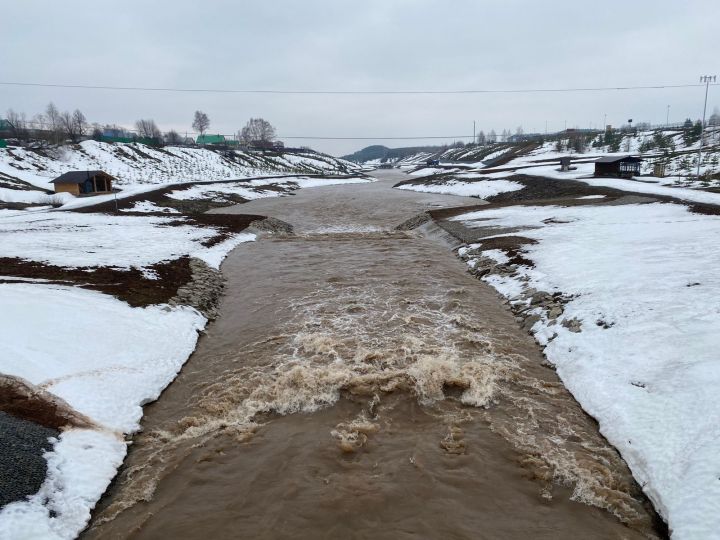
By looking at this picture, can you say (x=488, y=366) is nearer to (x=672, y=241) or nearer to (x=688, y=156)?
(x=672, y=241)

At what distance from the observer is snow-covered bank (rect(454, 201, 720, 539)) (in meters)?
6.93

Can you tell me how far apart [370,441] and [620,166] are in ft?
163

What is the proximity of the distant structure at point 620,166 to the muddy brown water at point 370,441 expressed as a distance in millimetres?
40148

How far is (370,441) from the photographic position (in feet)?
27.9

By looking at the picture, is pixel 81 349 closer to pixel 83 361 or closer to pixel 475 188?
pixel 83 361

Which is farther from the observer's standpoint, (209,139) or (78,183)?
(209,139)

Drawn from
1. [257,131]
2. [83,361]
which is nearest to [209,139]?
[257,131]

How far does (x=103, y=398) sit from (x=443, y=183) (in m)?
65.7

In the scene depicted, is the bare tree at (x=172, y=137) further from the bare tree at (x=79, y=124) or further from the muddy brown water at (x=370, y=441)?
the muddy brown water at (x=370, y=441)

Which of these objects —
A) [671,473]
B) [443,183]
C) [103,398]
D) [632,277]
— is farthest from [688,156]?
[103,398]

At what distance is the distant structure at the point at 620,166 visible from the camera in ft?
151

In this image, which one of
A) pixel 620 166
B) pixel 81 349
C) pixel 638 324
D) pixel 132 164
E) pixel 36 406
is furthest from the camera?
pixel 132 164

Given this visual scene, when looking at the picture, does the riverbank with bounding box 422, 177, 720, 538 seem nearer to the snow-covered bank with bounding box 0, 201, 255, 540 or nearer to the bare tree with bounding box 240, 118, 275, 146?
the snow-covered bank with bounding box 0, 201, 255, 540

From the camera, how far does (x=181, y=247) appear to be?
2430 centimetres
